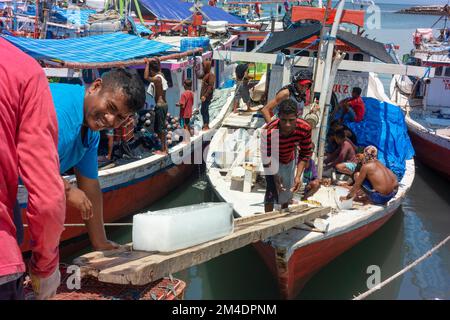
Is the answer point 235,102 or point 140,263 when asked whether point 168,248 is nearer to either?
point 140,263

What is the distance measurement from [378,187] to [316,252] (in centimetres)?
153

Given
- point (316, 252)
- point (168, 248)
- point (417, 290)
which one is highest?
point (168, 248)

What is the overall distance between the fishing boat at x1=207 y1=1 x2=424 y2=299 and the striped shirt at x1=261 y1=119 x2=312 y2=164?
0.91 meters

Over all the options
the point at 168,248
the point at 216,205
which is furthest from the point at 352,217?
the point at 168,248

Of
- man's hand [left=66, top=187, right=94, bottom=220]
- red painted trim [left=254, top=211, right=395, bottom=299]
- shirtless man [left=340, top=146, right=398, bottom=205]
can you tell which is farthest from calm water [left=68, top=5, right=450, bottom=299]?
man's hand [left=66, top=187, right=94, bottom=220]

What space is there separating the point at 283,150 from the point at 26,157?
411cm

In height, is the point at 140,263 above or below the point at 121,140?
above

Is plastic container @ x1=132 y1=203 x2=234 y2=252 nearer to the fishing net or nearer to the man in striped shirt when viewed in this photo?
the fishing net

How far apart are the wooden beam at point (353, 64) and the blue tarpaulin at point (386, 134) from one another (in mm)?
1715

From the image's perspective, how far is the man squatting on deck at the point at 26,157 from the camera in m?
1.65

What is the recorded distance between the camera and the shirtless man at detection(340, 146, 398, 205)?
6.80 meters

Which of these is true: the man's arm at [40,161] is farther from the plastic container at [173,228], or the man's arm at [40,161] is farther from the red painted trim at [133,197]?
the red painted trim at [133,197]

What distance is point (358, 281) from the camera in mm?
7027

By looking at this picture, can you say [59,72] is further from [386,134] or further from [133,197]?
[386,134]
